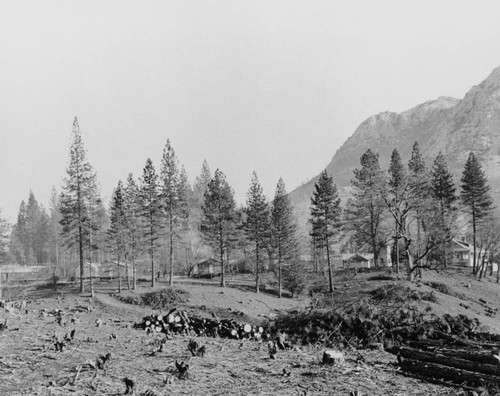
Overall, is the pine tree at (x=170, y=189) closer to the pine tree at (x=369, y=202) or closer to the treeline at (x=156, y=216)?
the treeline at (x=156, y=216)

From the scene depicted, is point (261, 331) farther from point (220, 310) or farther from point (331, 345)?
point (220, 310)

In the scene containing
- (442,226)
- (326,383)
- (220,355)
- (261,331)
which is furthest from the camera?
(442,226)

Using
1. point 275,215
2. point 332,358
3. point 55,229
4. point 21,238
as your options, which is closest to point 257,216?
point 275,215

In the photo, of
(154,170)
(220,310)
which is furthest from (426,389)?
(154,170)

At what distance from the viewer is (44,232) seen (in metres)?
97.9

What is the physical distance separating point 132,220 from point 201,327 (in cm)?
3159

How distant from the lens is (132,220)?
48.3 metres

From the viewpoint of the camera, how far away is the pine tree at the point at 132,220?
46.9 metres

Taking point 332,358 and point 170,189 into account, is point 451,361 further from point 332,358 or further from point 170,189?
point 170,189

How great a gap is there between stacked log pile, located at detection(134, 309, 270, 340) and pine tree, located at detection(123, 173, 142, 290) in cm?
2747

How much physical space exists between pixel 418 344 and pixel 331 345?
3.84 metres

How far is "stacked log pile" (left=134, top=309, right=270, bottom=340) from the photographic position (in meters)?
17.9

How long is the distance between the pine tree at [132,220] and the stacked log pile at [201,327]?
27.5 meters

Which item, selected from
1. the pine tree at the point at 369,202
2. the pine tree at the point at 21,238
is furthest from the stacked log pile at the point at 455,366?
the pine tree at the point at 21,238
